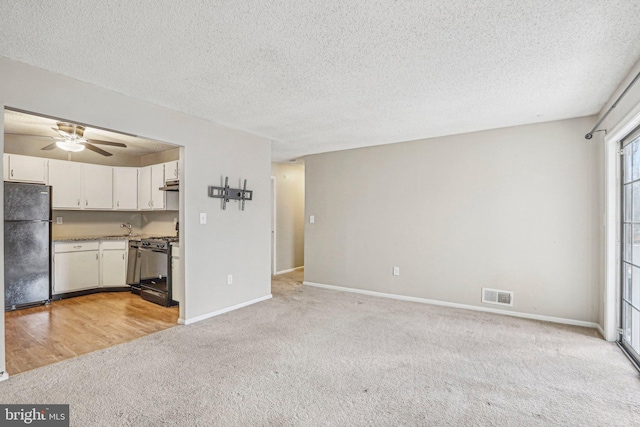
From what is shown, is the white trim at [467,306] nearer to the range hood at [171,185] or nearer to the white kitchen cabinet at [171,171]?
the range hood at [171,185]

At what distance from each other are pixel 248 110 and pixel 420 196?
272 centimetres

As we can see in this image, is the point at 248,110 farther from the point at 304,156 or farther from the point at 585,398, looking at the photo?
the point at 585,398

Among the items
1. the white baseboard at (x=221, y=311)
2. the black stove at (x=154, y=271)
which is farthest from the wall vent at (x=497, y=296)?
the black stove at (x=154, y=271)

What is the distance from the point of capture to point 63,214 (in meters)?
5.20

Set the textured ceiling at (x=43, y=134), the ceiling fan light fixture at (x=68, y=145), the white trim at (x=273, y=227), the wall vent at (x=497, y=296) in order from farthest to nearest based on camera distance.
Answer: the white trim at (x=273, y=227) < the wall vent at (x=497, y=296) < the ceiling fan light fixture at (x=68, y=145) < the textured ceiling at (x=43, y=134)

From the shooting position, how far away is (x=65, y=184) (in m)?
4.96

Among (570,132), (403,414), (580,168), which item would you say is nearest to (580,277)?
(580,168)

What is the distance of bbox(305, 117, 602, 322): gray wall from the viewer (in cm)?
369

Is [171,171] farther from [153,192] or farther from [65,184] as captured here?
[65,184]

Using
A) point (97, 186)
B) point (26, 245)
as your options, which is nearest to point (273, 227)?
point (97, 186)

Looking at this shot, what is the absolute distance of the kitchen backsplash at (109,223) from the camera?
5.22 m

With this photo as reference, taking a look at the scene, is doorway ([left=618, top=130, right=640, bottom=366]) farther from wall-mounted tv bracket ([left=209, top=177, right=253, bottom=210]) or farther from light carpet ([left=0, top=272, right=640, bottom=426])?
wall-mounted tv bracket ([left=209, top=177, right=253, bottom=210])

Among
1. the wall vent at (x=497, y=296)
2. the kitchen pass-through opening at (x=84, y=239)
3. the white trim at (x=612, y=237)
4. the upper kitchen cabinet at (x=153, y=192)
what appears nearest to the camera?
the white trim at (x=612, y=237)

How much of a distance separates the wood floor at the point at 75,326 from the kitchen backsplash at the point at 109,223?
3.94 feet
